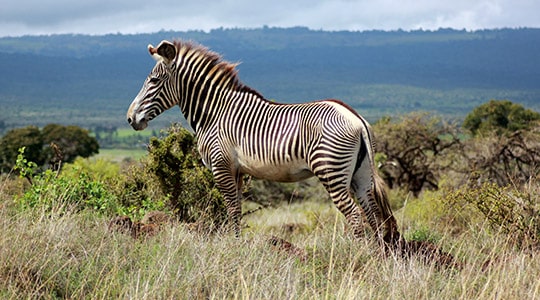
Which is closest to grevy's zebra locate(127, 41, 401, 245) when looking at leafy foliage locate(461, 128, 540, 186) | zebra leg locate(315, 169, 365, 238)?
zebra leg locate(315, 169, 365, 238)

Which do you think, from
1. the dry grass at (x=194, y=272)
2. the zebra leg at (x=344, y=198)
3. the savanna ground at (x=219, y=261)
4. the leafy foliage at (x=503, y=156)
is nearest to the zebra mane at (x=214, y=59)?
the zebra leg at (x=344, y=198)

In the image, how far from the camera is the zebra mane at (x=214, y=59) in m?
8.48

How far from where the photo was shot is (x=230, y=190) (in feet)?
27.0

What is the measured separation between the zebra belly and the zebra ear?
132 cm

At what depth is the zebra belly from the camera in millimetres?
7836

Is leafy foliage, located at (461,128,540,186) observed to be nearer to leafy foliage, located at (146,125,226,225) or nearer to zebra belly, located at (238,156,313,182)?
leafy foliage, located at (146,125,226,225)

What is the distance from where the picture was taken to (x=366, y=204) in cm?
778

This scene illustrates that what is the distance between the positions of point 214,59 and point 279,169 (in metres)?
1.46

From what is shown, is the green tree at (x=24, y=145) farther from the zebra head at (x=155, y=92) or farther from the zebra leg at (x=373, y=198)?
the zebra leg at (x=373, y=198)

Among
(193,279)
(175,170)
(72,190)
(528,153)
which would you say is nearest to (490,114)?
(528,153)

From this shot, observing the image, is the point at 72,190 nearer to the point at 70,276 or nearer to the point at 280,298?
the point at 70,276

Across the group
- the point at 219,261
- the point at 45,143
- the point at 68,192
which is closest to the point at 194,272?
the point at 219,261

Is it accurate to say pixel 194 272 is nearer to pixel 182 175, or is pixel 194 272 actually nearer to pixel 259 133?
pixel 259 133

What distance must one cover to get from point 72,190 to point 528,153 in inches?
454
